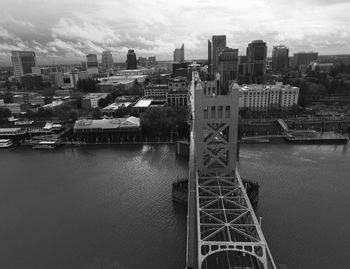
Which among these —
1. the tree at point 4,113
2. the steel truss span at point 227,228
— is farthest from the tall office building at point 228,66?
the steel truss span at point 227,228

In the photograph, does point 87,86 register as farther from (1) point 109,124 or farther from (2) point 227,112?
(2) point 227,112

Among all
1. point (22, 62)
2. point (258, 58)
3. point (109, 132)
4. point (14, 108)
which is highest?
point (22, 62)

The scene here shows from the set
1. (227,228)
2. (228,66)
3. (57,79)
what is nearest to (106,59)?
(57,79)

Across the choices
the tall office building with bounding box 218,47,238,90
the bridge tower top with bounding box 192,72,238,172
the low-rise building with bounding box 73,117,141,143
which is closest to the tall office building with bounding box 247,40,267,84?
the tall office building with bounding box 218,47,238,90

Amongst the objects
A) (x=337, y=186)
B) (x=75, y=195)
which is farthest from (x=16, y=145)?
(x=337, y=186)

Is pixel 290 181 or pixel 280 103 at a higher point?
pixel 280 103

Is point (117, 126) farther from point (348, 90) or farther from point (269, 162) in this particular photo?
point (348, 90)
